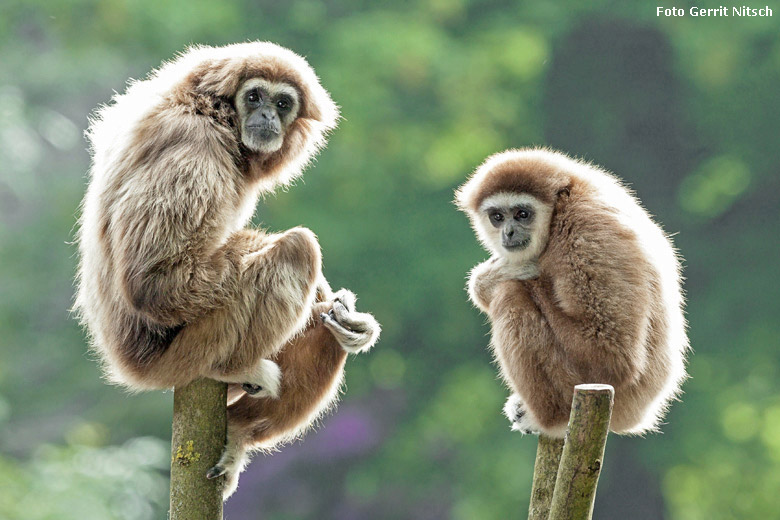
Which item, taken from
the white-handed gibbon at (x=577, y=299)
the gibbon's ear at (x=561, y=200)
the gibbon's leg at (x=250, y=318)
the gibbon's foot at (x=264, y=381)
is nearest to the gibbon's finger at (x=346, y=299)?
the gibbon's leg at (x=250, y=318)

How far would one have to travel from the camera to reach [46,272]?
13.0m

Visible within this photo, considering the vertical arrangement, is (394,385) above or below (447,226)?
below

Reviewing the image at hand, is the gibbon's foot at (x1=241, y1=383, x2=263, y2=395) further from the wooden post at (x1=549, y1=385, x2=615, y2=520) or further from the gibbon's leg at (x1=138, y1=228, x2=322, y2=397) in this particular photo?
the wooden post at (x1=549, y1=385, x2=615, y2=520)

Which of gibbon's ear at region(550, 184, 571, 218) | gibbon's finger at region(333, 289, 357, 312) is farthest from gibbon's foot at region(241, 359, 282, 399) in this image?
gibbon's ear at region(550, 184, 571, 218)

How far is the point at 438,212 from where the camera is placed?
42.7 ft

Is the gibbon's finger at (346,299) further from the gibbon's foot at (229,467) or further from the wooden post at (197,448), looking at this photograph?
the gibbon's foot at (229,467)

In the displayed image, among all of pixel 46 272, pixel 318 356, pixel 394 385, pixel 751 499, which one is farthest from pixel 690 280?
pixel 318 356

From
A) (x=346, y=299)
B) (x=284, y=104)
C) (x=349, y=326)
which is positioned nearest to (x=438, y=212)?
(x=284, y=104)

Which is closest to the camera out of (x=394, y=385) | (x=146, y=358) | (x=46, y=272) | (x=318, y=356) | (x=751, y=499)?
(x=146, y=358)

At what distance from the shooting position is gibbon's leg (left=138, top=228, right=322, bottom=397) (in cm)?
416

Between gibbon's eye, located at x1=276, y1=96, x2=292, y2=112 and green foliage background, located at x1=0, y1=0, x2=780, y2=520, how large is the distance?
25.3 ft

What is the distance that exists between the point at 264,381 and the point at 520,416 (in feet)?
3.94

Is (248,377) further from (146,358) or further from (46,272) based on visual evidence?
(46,272)

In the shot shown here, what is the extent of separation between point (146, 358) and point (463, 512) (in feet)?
31.9
